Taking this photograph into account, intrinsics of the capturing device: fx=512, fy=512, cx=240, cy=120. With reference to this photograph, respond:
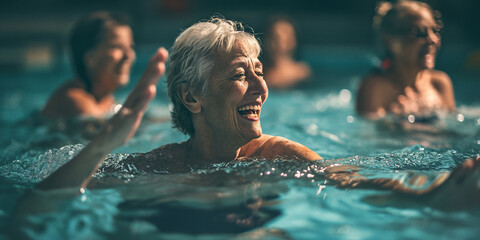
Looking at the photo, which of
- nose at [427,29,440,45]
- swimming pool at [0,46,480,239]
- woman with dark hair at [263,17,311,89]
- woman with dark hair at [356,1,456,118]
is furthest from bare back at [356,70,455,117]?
woman with dark hair at [263,17,311,89]

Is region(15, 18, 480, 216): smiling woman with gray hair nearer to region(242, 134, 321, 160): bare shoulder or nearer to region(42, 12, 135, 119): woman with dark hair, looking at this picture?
region(242, 134, 321, 160): bare shoulder

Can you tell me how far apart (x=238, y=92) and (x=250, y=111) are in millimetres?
145

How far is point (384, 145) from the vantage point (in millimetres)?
4727

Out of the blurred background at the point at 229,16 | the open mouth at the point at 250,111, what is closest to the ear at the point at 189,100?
the open mouth at the point at 250,111

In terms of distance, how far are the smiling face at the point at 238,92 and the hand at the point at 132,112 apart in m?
0.57

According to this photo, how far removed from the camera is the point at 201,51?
296cm

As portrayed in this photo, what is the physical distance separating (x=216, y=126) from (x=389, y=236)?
1202mm

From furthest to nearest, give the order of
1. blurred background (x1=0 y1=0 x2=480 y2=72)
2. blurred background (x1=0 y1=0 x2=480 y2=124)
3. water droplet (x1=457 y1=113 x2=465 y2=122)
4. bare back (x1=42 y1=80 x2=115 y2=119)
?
blurred background (x1=0 y1=0 x2=480 y2=72), blurred background (x1=0 y1=0 x2=480 y2=124), bare back (x1=42 y1=80 x2=115 y2=119), water droplet (x1=457 y1=113 x2=465 y2=122)

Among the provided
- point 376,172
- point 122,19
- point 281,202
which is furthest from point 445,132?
point 122,19

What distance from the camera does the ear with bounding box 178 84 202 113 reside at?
3.08 m

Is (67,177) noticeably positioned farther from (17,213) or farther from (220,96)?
(220,96)

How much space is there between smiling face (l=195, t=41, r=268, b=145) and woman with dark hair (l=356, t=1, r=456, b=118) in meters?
2.66

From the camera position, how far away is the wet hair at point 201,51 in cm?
296

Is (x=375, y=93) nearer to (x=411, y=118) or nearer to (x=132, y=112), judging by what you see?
(x=411, y=118)
